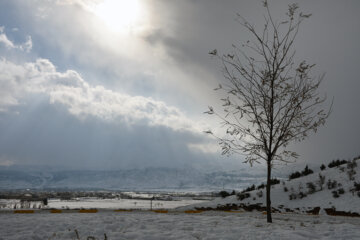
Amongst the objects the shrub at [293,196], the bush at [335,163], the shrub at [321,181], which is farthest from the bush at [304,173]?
the shrub at [293,196]

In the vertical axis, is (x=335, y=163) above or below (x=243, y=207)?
above

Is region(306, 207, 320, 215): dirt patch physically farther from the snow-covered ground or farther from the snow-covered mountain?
the snow-covered ground

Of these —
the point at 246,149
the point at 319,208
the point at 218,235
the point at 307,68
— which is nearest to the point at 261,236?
the point at 218,235

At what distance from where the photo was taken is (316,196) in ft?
66.2

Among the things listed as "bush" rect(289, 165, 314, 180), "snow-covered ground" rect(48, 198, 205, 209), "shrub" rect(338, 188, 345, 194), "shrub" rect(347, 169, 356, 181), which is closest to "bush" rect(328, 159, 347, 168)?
"bush" rect(289, 165, 314, 180)

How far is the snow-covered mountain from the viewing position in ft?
58.7

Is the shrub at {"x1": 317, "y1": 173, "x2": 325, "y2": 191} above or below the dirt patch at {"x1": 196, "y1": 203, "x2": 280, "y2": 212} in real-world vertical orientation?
above

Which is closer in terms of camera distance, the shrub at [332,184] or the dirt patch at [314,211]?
the dirt patch at [314,211]

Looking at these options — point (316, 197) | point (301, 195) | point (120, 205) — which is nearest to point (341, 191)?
point (316, 197)

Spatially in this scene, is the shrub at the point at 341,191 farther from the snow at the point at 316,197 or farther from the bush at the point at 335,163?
the bush at the point at 335,163

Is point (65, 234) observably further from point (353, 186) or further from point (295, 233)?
point (353, 186)

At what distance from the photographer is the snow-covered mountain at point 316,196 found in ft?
58.7

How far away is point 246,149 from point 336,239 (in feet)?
17.6

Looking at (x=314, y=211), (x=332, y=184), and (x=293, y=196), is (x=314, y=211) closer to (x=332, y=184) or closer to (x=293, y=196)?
(x=293, y=196)
